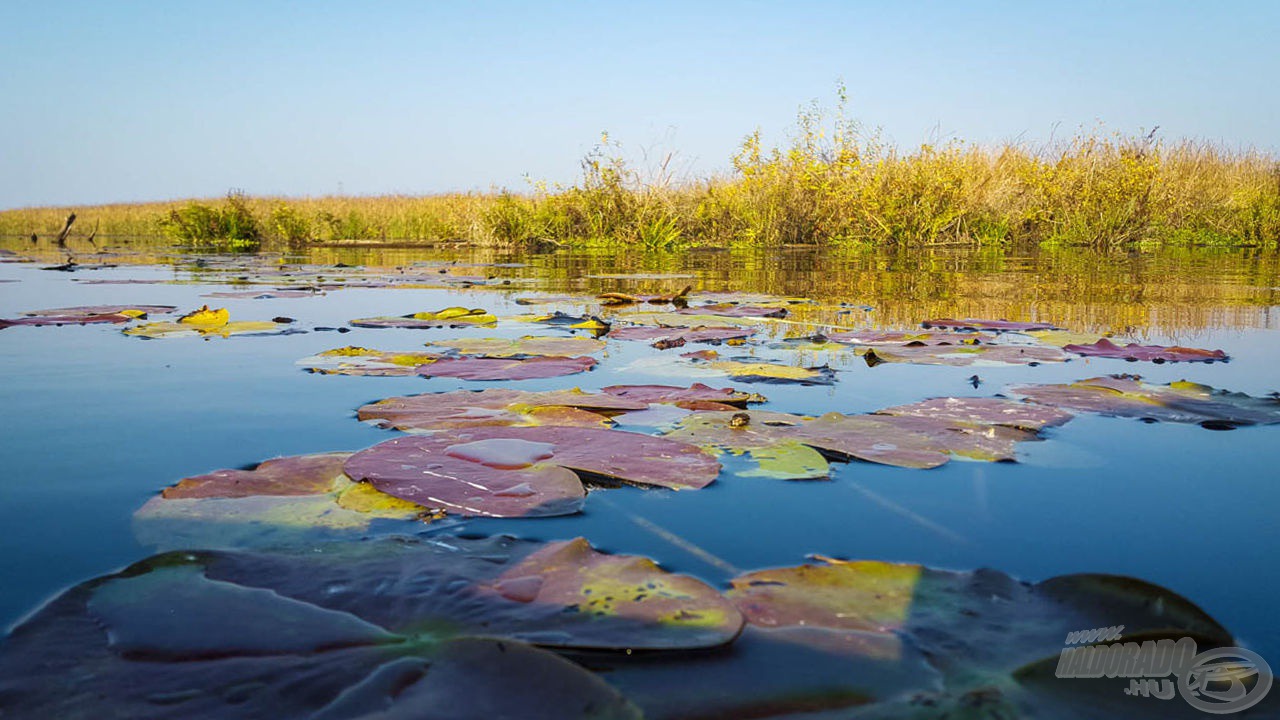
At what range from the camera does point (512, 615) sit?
2.63 ft

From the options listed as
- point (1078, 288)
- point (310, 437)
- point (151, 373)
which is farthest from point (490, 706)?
point (1078, 288)

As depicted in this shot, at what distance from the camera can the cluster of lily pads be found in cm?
67

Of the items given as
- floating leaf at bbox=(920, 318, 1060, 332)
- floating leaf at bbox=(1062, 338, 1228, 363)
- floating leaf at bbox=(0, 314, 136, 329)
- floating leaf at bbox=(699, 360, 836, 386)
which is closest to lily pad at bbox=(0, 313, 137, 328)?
floating leaf at bbox=(0, 314, 136, 329)

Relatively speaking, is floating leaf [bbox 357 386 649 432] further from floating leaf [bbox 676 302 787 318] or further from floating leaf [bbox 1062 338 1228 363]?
floating leaf [bbox 676 302 787 318]

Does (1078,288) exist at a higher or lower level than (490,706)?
higher

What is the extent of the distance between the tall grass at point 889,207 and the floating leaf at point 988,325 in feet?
34.3

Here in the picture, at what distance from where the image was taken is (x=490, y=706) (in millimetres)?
646

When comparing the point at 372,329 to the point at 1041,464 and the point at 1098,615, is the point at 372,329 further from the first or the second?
the point at 1098,615

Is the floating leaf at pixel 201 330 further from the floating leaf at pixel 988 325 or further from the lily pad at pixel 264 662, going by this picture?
the floating leaf at pixel 988 325

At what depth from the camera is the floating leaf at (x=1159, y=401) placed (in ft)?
5.60

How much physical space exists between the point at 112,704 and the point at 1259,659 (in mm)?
1015

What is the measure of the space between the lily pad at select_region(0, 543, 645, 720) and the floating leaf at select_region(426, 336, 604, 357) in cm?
171

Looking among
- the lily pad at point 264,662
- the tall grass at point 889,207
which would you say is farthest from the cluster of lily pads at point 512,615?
the tall grass at point 889,207

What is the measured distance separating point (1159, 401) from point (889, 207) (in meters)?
12.2
